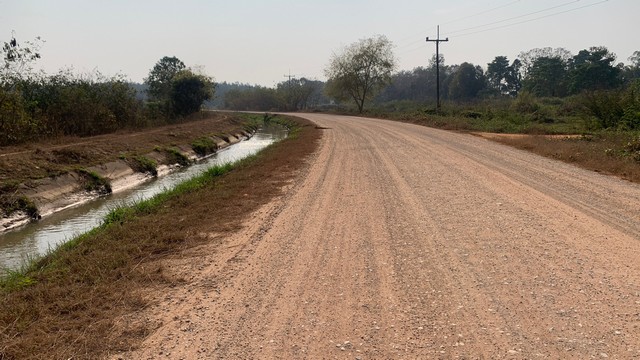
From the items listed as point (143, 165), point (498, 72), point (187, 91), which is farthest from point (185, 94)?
point (498, 72)

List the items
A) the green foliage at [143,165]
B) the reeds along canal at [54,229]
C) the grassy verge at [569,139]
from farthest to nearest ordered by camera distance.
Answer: the green foliage at [143,165] < the grassy verge at [569,139] < the reeds along canal at [54,229]

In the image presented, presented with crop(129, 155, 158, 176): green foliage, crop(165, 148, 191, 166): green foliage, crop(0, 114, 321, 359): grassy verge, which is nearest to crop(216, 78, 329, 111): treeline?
crop(165, 148, 191, 166): green foliage

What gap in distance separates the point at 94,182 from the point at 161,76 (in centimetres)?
5696

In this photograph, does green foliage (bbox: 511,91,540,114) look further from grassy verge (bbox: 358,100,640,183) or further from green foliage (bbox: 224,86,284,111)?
green foliage (bbox: 224,86,284,111)

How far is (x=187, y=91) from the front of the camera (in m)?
41.2

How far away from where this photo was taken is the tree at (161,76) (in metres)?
62.9

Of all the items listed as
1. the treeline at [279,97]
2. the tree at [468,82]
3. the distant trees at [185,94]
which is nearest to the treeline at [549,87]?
the tree at [468,82]

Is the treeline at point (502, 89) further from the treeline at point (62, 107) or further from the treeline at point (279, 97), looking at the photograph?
the treeline at point (62, 107)

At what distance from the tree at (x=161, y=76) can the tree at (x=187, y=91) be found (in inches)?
797

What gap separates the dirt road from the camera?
382 cm

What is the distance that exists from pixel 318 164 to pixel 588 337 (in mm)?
11596

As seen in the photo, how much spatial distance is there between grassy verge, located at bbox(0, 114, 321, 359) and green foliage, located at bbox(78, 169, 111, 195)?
204 inches

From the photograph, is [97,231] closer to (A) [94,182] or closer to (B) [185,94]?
(A) [94,182]

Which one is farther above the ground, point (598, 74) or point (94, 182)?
point (598, 74)
